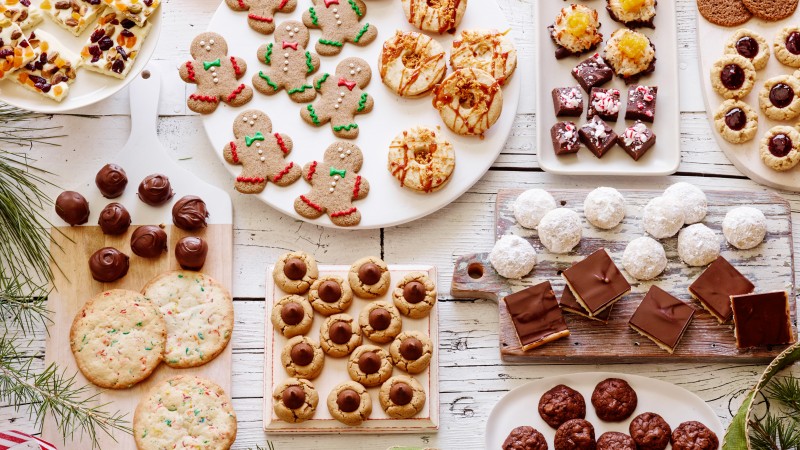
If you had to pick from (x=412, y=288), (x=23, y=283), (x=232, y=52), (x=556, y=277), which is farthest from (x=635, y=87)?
(x=23, y=283)

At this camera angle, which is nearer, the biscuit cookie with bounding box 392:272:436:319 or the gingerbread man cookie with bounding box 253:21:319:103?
the biscuit cookie with bounding box 392:272:436:319

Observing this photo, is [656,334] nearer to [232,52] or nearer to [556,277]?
[556,277]

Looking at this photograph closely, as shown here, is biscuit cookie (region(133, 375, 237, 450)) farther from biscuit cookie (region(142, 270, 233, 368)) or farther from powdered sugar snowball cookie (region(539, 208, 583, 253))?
powdered sugar snowball cookie (region(539, 208, 583, 253))

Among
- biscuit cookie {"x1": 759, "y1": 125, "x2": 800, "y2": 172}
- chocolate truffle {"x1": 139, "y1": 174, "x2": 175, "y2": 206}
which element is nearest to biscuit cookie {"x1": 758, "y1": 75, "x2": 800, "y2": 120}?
biscuit cookie {"x1": 759, "y1": 125, "x2": 800, "y2": 172}

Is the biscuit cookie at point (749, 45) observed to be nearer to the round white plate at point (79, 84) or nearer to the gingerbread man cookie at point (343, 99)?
the gingerbread man cookie at point (343, 99)

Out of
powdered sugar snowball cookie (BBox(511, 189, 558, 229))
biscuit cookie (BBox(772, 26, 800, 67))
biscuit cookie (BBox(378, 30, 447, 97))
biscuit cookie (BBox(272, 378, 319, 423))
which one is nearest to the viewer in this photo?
biscuit cookie (BBox(272, 378, 319, 423))

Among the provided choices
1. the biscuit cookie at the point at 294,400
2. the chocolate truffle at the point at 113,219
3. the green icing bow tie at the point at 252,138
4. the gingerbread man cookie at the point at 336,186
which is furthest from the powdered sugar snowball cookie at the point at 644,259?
the chocolate truffle at the point at 113,219

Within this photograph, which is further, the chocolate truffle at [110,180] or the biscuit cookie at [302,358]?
the chocolate truffle at [110,180]

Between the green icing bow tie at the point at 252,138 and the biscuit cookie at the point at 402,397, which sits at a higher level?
the green icing bow tie at the point at 252,138
